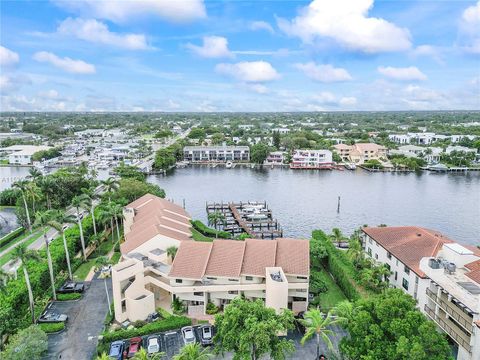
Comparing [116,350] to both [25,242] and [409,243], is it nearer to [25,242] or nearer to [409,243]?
[409,243]

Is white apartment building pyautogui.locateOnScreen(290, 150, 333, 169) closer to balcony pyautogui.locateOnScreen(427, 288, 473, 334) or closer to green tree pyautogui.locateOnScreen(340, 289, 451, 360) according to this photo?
balcony pyautogui.locateOnScreen(427, 288, 473, 334)

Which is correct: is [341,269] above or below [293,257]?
below

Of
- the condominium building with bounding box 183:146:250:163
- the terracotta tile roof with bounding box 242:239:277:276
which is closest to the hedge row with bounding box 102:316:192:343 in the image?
the terracotta tile roof with bounding box 242:239:277:276

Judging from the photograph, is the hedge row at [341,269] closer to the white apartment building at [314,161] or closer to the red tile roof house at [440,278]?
the red tile roof house at [440,278]

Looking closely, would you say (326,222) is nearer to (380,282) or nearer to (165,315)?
(380,282)

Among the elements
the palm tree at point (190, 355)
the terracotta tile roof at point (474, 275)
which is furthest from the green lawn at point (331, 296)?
the palm tree at point (190, 355)

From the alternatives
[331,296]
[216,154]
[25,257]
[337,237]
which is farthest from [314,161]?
[25,257]
